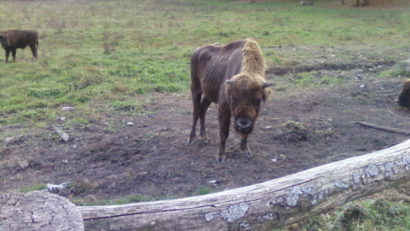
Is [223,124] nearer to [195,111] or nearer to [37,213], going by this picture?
[195,111]

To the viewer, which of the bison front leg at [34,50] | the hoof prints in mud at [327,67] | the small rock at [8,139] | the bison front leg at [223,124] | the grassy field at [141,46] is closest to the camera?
the bison front leg at [223,124]

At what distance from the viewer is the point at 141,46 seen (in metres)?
17.3

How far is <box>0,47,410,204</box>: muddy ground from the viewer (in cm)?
629

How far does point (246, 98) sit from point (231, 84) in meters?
0.30

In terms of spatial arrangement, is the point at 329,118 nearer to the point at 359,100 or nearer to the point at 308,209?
the point at 359,100

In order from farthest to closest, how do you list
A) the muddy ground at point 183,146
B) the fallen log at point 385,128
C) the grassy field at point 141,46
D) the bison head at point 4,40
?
1. the bison head at point 4,40
2. the grassy field at point 141,46
3. the fallen log at point 385,128
4. the muddy ground at point 183,146

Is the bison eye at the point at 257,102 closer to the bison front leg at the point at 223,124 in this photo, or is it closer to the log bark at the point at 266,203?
the bison front leg at the point at 223,124

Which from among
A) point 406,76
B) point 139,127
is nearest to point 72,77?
point 139,127

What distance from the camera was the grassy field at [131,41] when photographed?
1049 cm

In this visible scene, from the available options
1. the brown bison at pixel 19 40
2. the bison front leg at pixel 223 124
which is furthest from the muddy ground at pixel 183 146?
the brown bison at pixel 19 40

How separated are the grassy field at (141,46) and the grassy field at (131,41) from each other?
3cm

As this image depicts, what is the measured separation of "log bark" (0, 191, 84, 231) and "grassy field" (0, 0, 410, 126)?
19.0 ft

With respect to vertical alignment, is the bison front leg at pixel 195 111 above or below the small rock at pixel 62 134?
above

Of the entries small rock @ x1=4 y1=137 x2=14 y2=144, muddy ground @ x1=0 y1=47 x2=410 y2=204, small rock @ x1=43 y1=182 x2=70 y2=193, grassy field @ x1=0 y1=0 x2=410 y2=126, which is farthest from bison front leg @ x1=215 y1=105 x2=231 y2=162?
small rock @ x1=4 y1=137 x2=14 y2=144
